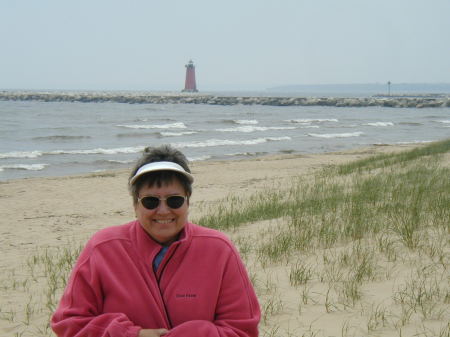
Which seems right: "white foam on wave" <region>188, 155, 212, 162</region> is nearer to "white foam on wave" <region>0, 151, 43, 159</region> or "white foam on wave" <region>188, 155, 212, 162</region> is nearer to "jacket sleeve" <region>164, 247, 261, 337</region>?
"white foam on wave" <region>0, 151, 43, 159</region>

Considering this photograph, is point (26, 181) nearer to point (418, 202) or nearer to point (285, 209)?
point (285, 209)

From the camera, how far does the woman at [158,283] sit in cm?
224

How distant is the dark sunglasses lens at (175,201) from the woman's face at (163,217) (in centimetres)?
1

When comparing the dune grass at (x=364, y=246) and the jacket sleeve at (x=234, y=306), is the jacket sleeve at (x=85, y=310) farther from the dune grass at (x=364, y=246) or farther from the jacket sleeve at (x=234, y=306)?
the dune grass at (x=364, y=246)

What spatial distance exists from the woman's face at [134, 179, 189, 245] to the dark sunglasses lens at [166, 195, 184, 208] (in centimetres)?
1

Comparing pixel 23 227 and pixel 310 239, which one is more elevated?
pixel 310 239

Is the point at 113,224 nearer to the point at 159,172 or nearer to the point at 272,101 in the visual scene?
the point at 159,172

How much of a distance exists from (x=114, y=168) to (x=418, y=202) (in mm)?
13505

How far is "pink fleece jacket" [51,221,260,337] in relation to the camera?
2238 millimetres

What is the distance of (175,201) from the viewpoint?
240cm

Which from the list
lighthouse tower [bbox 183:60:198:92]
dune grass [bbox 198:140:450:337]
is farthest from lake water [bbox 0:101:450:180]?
lighthouse tower [bbox 183:60:198:92]

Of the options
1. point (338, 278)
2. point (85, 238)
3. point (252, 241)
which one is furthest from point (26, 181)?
point (338, 278)

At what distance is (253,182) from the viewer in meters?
14.0

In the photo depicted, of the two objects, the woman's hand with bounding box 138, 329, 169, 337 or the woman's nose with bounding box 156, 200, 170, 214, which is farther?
the woman's nose with bounding box 156, 200, 170, 214
